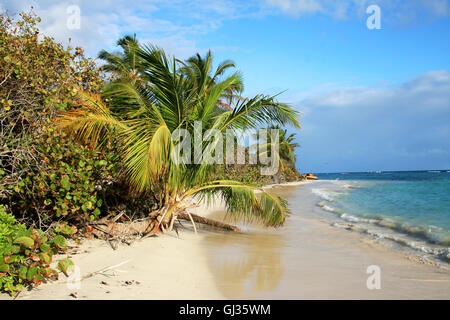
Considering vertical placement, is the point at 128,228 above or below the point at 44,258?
below

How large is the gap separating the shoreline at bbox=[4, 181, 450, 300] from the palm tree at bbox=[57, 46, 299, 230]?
100 centimetres

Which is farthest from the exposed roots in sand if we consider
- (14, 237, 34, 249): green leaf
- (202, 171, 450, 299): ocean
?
(14, 237, 34, 249): green leaf

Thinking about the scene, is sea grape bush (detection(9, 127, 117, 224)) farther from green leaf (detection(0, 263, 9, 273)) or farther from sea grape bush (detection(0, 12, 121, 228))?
green leaf (detection(0, 263, 9, 273))

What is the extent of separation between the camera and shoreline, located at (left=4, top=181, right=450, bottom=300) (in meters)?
4.05

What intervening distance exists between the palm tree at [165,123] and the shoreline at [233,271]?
3.28 ft

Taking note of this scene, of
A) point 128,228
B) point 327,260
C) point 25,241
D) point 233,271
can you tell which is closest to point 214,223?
point 128,228

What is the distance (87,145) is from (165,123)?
5.39 ft

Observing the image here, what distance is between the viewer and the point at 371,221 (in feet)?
40.4

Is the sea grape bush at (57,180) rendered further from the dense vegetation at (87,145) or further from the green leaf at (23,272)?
the green leaf at (23,272)

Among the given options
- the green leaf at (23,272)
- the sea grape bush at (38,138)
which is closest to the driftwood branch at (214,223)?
the sea grape bush at (38,138)

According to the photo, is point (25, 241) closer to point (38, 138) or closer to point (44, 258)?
point (44, 258)

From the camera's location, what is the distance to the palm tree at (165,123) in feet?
19.3

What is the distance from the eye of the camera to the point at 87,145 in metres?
6.04
